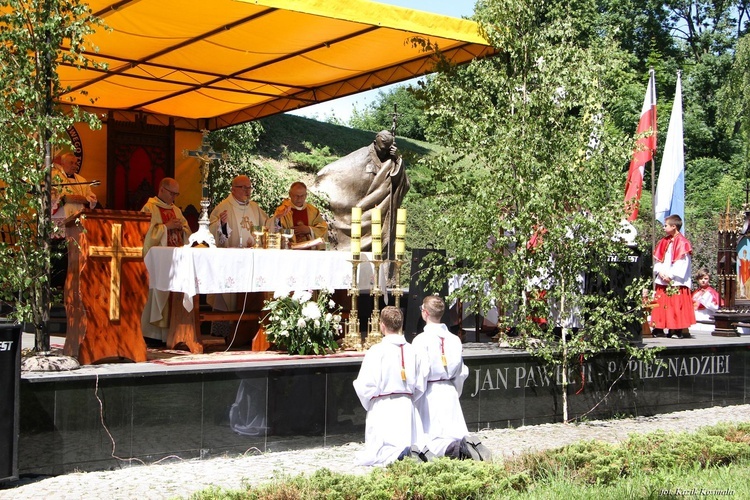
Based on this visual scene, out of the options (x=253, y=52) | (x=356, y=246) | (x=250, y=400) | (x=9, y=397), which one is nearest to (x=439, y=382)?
(x=250, y=400)

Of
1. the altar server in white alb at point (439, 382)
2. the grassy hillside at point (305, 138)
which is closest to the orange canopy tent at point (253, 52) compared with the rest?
Result: the altar server in white alb at point (439, 382)

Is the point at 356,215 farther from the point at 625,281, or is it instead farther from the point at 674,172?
the point at 674,172

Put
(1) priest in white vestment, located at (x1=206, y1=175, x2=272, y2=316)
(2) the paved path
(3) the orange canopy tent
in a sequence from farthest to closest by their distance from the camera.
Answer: (1) priest in white vestment, located at (x1=206, y1=175, x2=272, y2=316), (3) the orange canopy tent, (2) the paved path

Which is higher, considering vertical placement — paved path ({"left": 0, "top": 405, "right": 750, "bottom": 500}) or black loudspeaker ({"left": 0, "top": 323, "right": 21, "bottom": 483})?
black loudspeaker ({"left": 0, "top": 323, "right": 21, "bottom": 483})

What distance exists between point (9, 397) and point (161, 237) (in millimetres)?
4290

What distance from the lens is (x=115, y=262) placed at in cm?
903

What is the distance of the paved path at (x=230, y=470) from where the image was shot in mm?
7156

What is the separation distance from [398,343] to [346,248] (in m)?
7.44

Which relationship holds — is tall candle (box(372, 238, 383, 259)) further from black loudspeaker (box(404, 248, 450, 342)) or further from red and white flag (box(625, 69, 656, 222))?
red and white flag (box(625, 69, 656, 222))

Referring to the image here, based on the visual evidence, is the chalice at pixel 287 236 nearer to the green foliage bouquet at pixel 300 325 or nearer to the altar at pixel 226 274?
the altar at pixel 226 274

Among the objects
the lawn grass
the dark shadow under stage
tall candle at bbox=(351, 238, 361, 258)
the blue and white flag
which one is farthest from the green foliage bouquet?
the blue and white flag

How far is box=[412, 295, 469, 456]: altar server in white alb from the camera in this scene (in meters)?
7.84

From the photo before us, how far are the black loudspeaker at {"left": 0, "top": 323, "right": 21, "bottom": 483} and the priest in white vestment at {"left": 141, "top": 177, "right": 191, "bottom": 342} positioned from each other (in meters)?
3.30

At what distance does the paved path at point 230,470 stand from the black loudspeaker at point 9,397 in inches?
7.8
